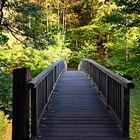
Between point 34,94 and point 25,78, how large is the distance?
0.43 metres

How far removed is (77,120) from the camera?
7.77m

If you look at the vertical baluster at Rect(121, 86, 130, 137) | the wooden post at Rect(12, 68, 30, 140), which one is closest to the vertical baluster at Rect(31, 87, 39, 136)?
the wooden post at Rect(12, 68, 30, 140)

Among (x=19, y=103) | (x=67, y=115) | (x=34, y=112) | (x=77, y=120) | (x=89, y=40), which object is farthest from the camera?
(x=89, y=40)

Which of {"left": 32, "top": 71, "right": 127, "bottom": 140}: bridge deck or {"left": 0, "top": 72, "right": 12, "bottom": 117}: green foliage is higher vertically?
{"left": 0, "top": 72, "right": 12, "bottom": 117}: green foliage

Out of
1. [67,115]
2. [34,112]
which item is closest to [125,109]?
[34,112]

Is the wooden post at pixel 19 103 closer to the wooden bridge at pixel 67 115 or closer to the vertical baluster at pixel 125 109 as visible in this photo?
the wooden bridge at pixel 67 115

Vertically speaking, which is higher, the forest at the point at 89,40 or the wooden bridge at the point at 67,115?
the forest at the point at 89,40

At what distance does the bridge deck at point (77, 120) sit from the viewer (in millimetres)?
6582

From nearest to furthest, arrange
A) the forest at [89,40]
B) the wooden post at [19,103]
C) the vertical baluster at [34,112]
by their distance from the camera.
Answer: the wooden post at [19,103], the vertical baluster at [34,112], the forest at [89,40]

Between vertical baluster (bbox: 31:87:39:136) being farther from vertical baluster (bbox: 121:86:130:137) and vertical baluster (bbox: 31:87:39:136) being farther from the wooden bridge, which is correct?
vertical baluster (bbox: 121:86:130:137)

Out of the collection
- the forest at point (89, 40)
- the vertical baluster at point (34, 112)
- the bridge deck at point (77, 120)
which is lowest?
the bridge deck at point (77, 120)

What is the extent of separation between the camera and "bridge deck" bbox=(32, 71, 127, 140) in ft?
21.6

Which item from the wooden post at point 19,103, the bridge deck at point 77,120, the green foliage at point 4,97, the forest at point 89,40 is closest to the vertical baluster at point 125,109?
the bridge deck at point 77,120

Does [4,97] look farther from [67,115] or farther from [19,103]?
[67,115]
